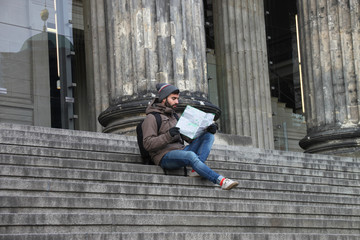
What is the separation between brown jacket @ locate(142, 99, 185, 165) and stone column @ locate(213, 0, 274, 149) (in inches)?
357

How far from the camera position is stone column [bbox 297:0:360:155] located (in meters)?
14.8

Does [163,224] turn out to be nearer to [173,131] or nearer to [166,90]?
[173,131]

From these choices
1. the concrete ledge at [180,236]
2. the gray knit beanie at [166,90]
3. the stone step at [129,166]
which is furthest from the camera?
the gray knit beanie at [166,90]

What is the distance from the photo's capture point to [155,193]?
775 cm

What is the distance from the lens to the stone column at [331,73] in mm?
14789

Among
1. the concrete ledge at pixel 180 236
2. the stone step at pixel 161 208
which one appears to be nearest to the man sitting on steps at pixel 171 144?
the stone step at pixel 161 208

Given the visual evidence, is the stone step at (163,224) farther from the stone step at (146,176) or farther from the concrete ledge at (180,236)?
the stone step at (146,176)

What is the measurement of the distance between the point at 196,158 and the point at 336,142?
267 inches

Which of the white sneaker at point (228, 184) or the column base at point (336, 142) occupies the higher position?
the column base at point (336, 142)

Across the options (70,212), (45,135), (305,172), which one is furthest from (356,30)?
(70,212)

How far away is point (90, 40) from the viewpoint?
54.6 feet

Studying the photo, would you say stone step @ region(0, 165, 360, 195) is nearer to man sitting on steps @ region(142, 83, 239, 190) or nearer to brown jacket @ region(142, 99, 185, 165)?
man sitting on steps @ region(142, 83, 239, 190)

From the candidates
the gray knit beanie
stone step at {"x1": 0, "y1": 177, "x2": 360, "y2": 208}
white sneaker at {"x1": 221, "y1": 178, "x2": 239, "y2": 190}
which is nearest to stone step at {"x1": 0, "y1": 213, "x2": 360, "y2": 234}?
stone step at {"x1": 0, "y1": 177, "x2": 360, "y2": 208}

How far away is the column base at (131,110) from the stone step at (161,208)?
3.69m
